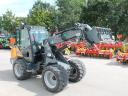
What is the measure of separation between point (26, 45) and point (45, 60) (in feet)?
4.36

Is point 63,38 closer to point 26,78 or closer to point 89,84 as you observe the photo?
point 89,84

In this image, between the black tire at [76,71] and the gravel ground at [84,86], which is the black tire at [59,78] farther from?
the black tire at [76,71]

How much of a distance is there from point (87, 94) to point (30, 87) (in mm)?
2049

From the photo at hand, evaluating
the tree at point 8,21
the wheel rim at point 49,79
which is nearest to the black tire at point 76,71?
the wheel rim at point 49,79

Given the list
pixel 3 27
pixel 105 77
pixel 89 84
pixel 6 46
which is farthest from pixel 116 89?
pixel 3 27

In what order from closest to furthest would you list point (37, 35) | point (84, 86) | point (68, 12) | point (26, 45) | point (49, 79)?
point (49, 79) → point (84, 86) → point (37, 35) → point (26, 45) → point (68, 12)

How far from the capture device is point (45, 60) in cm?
963

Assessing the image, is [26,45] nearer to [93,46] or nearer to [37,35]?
[37,35]

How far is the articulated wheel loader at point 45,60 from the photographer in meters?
8.67

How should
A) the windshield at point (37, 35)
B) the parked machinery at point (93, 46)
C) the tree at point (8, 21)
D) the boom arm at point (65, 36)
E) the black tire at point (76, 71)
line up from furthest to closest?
the tree at point (8, 21)
the windshield at point (37, 35)
the black tire at point (76, 71)
the boom arm at point (65, 36)
the parked machinery at point (93, 46)

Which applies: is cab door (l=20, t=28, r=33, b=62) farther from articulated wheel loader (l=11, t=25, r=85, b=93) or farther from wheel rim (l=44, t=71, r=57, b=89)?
wheel rim (l=44, t=71, r=57, b=89)

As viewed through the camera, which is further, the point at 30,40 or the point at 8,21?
the point at 8,21

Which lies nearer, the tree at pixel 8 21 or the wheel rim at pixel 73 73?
the wheel rim at pixel 73 73

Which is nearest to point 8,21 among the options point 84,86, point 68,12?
point 68,12
